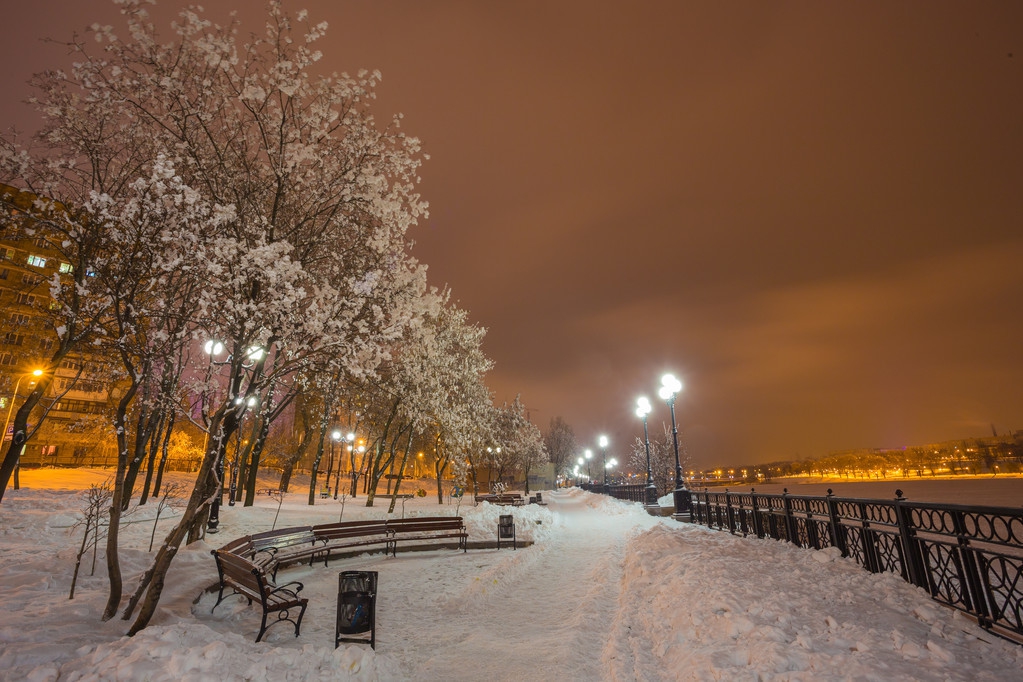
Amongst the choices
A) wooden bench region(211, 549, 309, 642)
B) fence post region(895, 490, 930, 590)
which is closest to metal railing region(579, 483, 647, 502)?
fence post region(895, 490, 930, 590)

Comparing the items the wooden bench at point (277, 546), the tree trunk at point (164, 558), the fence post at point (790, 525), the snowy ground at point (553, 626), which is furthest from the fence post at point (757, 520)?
the tree trunk at point (164, 558)

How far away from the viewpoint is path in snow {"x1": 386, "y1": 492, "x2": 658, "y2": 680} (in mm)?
6016

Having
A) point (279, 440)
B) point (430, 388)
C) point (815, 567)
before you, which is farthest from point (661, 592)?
point (279, 440)

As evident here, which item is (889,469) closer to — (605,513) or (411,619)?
(605,513)

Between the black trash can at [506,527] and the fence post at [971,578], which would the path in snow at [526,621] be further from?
the fence post at [971,578]

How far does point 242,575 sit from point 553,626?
16.3 feet

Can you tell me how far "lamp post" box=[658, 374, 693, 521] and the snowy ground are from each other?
26.1ft

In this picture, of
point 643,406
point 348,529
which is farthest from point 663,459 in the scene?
point 348,529

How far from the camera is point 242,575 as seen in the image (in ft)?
23.4

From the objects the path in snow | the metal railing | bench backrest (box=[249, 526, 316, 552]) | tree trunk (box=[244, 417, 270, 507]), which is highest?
tree trunk (box=[244, 417, 270, 507])

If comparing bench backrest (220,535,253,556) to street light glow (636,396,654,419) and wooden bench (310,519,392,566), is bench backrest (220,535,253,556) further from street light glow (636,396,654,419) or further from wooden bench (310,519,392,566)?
street light glow (636,396,654,419)

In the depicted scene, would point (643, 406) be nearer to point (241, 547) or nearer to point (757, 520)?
point (757, 520)

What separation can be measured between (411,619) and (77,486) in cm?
3116

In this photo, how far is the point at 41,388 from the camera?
11445 millimetres
